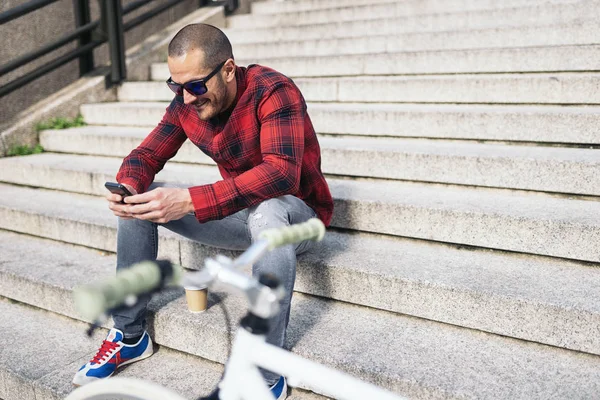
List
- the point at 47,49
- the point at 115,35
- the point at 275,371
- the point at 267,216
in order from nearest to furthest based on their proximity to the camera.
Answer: the point at 275,371, the point at 267,216, the point at 47,49, the point at 115,35

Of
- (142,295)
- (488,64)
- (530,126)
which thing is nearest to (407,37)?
(488,64)

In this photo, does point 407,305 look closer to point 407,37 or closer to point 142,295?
point 142,295

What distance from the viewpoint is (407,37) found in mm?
4566

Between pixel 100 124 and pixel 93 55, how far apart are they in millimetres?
950

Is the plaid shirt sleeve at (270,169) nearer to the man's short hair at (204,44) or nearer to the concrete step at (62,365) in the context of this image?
the man's short hair at (204,44)

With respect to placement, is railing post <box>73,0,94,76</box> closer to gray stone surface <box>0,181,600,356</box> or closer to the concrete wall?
the concrete wall

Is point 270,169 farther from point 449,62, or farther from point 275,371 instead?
point 449,62

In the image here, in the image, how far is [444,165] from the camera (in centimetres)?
307

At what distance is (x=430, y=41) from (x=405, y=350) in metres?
3.04

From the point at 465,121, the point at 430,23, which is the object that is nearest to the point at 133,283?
the point at 465,121

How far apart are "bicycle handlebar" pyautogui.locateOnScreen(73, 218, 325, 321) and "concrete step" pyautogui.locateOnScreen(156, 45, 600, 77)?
3068 mm

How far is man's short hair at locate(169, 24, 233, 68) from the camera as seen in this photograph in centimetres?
195

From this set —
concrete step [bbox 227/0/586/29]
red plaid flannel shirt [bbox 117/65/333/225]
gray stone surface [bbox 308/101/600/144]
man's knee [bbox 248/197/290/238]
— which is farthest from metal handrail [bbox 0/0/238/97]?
man's knee [bbox 248/197/290/238]

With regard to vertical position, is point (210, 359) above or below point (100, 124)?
below
